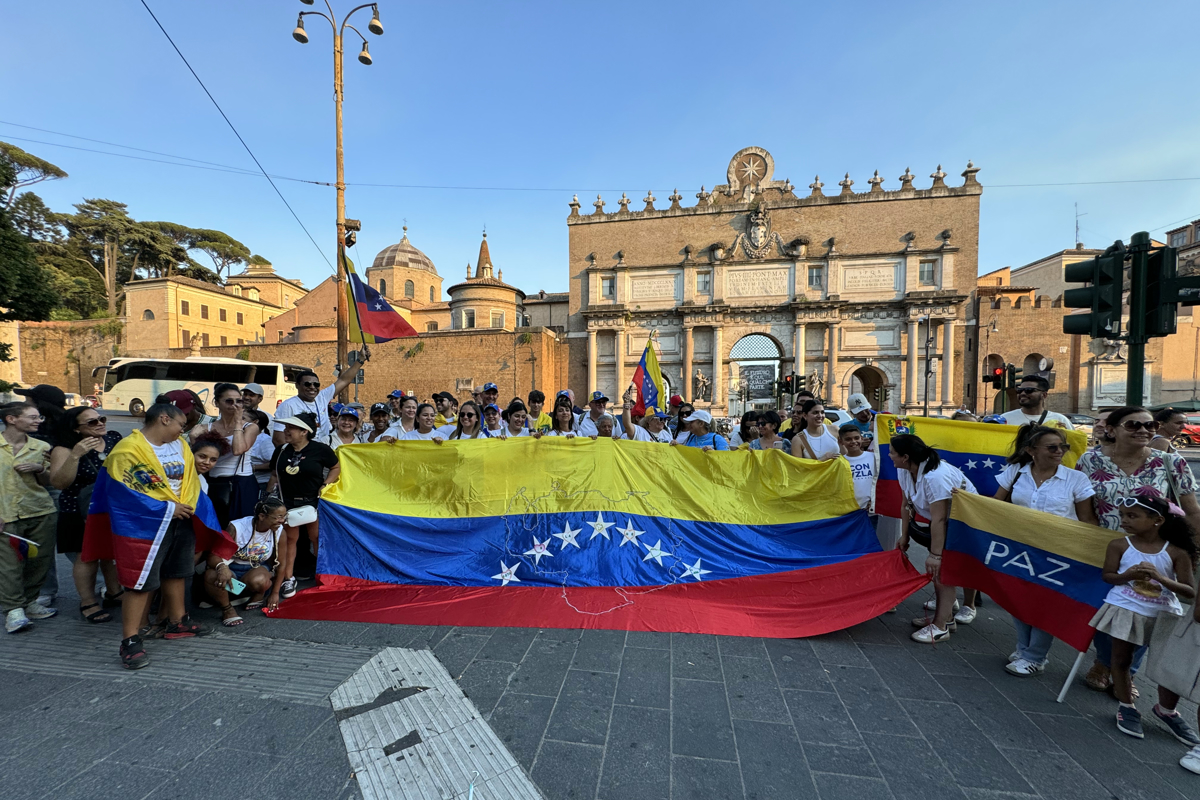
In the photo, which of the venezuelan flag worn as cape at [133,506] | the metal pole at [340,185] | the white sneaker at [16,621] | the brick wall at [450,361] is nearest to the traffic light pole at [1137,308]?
the venezuelan flag worn as cape at [133,506]

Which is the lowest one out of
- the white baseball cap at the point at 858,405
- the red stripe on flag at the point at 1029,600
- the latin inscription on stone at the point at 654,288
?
the red stripe on flag at the point at 1029,600

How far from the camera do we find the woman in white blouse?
334 centimetres

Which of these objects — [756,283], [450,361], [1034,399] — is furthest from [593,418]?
[756,283]

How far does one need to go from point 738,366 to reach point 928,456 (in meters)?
32.1

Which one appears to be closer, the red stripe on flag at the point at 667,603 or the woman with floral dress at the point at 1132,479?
the woman with floral dress at the point at 1132,479

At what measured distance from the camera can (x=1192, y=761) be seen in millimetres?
2428

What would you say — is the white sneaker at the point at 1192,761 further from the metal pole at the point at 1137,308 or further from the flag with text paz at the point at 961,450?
the metal pole at the point at 1137,308

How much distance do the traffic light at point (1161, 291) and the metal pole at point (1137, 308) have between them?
4 centimetres

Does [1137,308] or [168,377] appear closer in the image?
[1137,308]

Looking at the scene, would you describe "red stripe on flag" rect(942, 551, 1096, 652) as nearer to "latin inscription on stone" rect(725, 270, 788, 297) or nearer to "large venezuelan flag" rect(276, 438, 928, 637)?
"large venezuelan flag" rect(276, 438, 928, 637)

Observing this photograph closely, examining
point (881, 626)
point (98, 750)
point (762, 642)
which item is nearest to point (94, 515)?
point (98, 750)

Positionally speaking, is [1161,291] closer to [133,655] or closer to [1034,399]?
[1034,399]

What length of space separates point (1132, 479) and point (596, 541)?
400 cm

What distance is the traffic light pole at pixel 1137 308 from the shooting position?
4.09m
